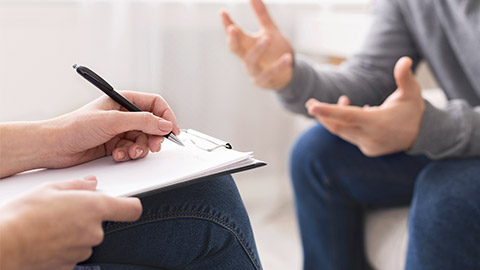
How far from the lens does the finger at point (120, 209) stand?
44 centimetres

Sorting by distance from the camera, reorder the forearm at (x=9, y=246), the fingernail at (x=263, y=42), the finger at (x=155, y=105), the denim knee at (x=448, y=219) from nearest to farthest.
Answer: the forearm at (x=9, y=246) < the finger at (x=155, y=105) < the denim knee at (x=448, y=219) < the fingernail at (x=263, y=42)

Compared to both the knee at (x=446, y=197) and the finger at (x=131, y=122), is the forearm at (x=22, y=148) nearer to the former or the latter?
the finger at (x=131, y=122)

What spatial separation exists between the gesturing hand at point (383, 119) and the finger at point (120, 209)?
0.51 m

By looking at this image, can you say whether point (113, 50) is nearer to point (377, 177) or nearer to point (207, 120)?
point (207, 120)

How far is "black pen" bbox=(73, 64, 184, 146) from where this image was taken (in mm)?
575

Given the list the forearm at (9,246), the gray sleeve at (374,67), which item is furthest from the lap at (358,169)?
the forearm at (9,246)

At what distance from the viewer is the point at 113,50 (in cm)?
156

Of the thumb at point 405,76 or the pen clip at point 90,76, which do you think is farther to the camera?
the thumb at point 405,76

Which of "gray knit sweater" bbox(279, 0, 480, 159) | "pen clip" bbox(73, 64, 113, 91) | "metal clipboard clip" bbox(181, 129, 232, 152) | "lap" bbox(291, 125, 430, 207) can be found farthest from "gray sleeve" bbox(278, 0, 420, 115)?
"pen clip" bbox(73, 64, 113, 91)

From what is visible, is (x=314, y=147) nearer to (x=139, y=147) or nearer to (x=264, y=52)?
(x=264, y=52)

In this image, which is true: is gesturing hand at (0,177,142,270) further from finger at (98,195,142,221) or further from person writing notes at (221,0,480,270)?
person writing notes at (221,0,480,270)

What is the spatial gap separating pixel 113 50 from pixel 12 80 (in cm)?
28

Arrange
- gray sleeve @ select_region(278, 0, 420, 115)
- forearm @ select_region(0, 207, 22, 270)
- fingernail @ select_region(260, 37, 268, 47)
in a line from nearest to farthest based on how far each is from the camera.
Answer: forearm @ select_region(0, 207, 22, 270)
fingernail @ select_region(260, 37, 268, 47)
gray sleeve @ select_region(278, 0, 420, 115)

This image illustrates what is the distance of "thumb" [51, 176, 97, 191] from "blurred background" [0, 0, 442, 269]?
0.79m
